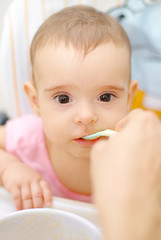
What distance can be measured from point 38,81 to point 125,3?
524 mm

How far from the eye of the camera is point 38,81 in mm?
684

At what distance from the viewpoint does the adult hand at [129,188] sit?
29 centimetres

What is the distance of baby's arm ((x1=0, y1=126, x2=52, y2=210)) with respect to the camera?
60 cm

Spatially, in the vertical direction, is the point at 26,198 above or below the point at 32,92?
below

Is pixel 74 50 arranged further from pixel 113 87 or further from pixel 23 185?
pixel 23 185

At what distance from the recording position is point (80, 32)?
0.64m

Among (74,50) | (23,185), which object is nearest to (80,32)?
(74,50)

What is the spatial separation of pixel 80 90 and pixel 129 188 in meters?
0.34

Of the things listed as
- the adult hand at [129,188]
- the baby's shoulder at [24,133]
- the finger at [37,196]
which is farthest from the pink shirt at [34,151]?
the adult hand at [129,188]

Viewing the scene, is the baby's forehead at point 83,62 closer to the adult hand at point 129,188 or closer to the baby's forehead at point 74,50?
the baby's forehead at point 74,50

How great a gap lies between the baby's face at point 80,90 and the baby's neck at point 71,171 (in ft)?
0.50

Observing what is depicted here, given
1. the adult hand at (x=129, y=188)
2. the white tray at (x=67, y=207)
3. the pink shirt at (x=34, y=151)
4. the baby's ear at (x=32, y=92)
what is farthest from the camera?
the pink shirt at (x=34, y=151)

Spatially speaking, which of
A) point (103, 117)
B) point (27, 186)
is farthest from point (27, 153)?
point (103, 117)

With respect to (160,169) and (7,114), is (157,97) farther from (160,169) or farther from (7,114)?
(160,169)
